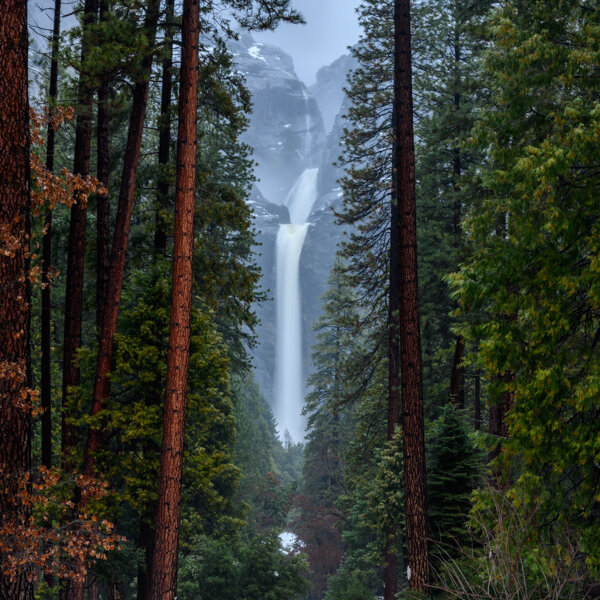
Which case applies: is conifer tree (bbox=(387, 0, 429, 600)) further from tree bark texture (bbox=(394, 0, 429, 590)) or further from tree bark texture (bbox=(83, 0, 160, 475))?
tree bark texture (bbox=(83, 0, 160, 475))

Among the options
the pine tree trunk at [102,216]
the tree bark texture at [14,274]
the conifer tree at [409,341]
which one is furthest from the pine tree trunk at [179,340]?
the pine tree trunk at [102,216]

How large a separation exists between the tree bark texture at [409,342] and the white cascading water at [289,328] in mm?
113515

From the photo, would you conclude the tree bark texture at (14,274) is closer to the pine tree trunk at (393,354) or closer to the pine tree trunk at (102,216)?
the pine tree trunk at (102,216)

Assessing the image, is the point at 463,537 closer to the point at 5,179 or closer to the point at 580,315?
the point at 580,315

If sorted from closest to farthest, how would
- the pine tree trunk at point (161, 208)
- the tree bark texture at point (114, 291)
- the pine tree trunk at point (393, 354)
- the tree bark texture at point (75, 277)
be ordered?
1. the tree bark texture at point (114, 291)
2. the pine tree trunk at point (161, 208)
3. the tree bark texture at point (75, 277)
4. the pine tree trunk at point (393, 354)

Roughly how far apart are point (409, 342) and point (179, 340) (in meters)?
3.02

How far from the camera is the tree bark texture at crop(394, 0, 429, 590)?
703 centimetres

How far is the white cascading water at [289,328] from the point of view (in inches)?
4887

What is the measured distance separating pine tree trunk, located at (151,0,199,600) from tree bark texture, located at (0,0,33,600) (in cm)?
218

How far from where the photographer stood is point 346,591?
46.1 ft

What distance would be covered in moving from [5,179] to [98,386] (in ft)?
17.5

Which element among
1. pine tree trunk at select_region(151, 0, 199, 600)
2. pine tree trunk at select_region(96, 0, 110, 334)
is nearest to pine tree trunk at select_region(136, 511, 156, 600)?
pine tree trunk at select_region(151, 0, 199, 600)

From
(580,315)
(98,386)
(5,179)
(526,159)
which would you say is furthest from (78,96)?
(580,315)

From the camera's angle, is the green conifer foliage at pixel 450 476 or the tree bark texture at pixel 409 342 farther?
the green conifer foliage at pixel 450 476
